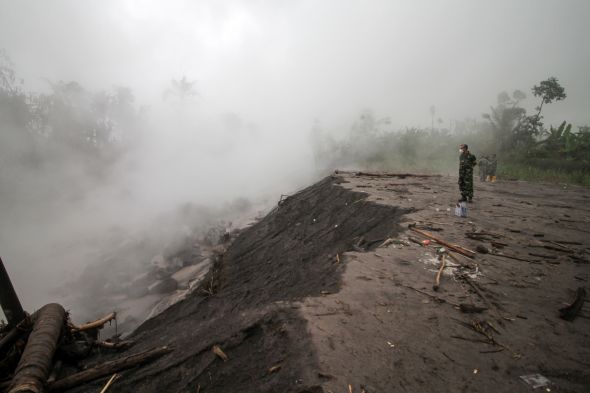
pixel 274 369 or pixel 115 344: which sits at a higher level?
pixel 274 369

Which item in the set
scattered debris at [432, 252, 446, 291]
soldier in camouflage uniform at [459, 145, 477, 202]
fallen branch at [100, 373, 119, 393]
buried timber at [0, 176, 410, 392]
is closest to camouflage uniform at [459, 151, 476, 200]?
soldier in camouflage uniform at [459, 145, 477, 202]

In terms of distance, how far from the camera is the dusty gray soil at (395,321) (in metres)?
2.80

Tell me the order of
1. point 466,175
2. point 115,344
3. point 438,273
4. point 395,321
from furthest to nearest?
point 466,175
point 115,344
point 438,273
point 395,321

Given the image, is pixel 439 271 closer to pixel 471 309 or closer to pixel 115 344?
pixel 471 309

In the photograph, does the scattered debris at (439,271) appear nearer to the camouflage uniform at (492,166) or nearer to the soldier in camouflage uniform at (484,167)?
the soldier in camouflage uniform at (484,167)

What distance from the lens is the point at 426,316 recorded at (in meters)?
3.59

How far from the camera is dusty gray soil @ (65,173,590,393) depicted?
2.80 metres

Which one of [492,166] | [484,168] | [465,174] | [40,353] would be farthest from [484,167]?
[40,353]

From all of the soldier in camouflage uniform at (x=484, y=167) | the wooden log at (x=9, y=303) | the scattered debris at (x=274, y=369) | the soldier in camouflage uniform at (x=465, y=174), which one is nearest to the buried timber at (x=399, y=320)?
the scattered debris at (x=274, y=369)

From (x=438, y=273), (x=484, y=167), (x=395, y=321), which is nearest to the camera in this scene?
(x=395, y=321)

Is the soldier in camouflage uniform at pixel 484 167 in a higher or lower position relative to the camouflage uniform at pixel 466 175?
lower

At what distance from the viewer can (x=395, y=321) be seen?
11.4 ft

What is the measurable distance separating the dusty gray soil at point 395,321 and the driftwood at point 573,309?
0.06m

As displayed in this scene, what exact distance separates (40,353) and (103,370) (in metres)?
0.80
